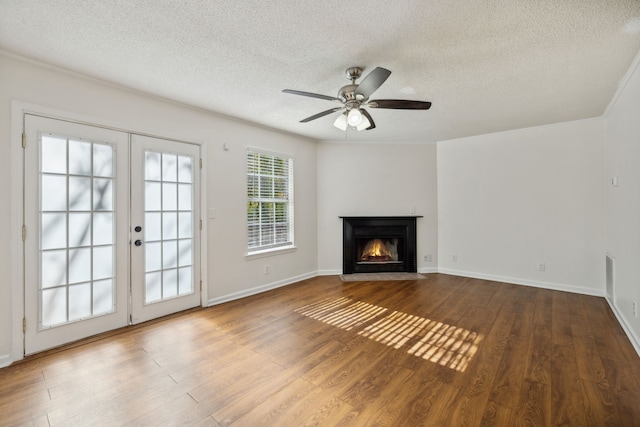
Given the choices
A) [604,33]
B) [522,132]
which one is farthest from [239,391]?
[522,132]

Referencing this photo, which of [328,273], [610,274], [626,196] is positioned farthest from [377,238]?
[626,196]

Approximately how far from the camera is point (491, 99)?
3160 mm

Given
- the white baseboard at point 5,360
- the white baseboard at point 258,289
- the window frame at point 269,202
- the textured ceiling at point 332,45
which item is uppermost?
the textured ceiling at point 332,45

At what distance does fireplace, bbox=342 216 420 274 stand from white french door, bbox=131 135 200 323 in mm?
2662

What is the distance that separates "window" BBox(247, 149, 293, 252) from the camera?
4.18m

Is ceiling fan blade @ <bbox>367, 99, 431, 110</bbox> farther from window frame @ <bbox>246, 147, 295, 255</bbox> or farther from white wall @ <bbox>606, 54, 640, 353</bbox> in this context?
window frame @ <bbox>246, 147, 295, 255</bbox>

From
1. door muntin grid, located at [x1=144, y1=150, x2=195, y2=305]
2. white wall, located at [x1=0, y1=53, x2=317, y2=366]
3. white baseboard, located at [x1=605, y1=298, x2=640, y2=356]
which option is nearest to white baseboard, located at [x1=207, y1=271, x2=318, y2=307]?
white wall, located at [x1=0, y1=53, x2=317, y2=366]

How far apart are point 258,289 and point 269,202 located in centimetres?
135

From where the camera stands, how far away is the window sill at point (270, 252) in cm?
408

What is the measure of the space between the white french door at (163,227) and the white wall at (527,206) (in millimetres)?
4302

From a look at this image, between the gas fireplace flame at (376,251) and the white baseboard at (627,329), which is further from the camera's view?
the gas fireplace flame at (376,251)

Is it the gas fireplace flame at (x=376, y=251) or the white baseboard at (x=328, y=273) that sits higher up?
the gas fireplace flame at (x=376, y=251)

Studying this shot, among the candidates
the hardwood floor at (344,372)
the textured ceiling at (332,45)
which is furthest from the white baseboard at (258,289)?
the textured ceiling at (332,45)

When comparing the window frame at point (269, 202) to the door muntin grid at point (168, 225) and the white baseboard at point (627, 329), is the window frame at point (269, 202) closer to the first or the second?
the door muntin grid at point (168, 225)
